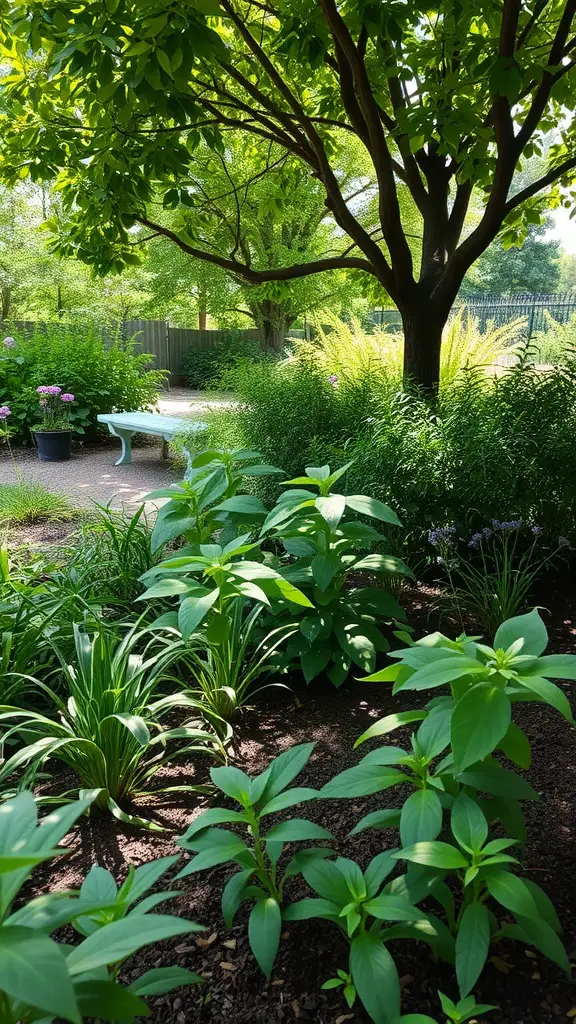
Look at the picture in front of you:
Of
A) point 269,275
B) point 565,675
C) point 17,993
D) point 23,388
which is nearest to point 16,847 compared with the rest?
point 17,993

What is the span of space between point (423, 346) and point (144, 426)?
12.9 feet

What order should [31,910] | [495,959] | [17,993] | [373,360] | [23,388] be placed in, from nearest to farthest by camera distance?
1. [17,993]
2. [31,910]
3. [495,959]
4. [373,360]
5. [23,388]

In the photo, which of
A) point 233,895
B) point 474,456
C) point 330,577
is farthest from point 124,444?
point 233,895

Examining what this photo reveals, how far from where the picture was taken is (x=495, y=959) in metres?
1.34

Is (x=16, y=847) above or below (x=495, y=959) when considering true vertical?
above

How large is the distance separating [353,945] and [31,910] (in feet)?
2.00

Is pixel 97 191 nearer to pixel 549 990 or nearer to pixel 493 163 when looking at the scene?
pixel 493 163

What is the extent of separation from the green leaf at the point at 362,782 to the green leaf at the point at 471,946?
246 millimetres

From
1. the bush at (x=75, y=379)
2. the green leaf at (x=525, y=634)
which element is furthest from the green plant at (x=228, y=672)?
the bush at (x=75, y=379)

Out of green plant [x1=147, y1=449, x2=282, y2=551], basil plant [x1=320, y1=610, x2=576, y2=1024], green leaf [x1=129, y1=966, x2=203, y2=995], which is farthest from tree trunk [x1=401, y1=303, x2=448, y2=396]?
green leaf [x1=129, y1=966, x2=203, y2=995]

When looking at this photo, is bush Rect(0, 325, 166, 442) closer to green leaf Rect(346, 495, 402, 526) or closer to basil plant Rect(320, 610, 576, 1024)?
green leaf Rect(346, 495, 402, 526)

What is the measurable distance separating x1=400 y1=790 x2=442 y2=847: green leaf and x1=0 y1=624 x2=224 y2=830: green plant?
2.44 feet

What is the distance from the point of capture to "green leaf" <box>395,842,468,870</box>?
3.82 ft

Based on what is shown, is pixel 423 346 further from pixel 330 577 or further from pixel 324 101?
pixel 330 577
